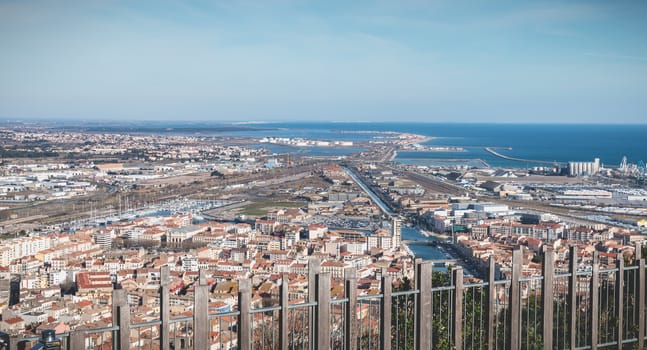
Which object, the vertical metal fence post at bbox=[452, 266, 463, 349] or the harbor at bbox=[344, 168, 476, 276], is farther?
the harbor at bbox=[344, 168, 476, 276]

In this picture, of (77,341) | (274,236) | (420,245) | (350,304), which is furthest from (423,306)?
(274,236)

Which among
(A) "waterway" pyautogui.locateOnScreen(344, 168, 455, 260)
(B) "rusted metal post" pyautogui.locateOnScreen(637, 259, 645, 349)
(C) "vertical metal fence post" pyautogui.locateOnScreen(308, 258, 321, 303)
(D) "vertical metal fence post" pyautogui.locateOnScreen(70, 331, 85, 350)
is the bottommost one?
(A) "waterway" pyautogui.locateOnScreen(344, 168, 455, 260)

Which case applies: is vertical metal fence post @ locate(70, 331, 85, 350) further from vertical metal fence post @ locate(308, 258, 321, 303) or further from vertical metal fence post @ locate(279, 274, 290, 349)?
vertical metal fence post @ locate(308, 258, 321, 303)

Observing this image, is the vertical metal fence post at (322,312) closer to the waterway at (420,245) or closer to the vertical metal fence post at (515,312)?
the vertical metal fence post at (515,312)

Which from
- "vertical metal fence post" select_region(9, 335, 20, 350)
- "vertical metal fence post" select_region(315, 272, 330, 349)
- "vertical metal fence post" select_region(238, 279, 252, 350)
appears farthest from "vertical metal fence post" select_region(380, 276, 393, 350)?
"vertical metal fence post" select_region(9, 335, 20, 350)

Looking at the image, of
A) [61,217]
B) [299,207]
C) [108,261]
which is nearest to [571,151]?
[299,207]

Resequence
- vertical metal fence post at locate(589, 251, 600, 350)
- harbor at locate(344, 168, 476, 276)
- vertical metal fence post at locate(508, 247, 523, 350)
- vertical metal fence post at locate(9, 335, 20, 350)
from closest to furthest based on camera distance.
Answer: vertical metal fence post at locate(9, 335, 20, 350) < vertical metal fence post at locate(508, 247, 523, 350) < vertical metal fence post at locate(589, 251, 600, 350) < harbor at locate(344, 168, 476, 276)
